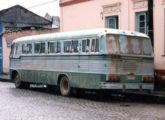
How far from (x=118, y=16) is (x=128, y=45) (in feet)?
21.4

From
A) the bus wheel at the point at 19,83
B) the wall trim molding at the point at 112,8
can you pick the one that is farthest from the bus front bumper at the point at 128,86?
the bus wheel at the point at 19,83

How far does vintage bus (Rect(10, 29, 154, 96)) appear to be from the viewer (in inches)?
582

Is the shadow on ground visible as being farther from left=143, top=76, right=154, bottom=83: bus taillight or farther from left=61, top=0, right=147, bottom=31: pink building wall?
left=61, top=0, right=147, bottom=31: pink building wall

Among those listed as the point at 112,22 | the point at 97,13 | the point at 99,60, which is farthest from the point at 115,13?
the point at 99,60

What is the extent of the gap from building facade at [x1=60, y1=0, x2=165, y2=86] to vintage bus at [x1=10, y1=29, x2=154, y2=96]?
2.98 meters

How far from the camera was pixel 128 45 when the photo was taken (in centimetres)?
1534

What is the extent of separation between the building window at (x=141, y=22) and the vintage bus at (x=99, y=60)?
416 centimetres

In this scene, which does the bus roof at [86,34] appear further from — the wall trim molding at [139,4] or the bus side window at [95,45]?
the wall trim molding at [139,4]

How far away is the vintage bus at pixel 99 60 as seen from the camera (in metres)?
14.8

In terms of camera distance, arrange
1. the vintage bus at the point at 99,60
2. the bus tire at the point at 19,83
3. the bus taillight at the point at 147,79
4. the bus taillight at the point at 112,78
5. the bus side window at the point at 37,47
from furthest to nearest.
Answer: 1. the bus tire at the point at 19,83
2. the bus side window at the point at 37,47
3. the bus taillight at the point at 147,79
4. the vintage bus at the point at 99,60
5. the bus taillight at the point at 112,78

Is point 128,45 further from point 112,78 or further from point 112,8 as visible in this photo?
point 112,8

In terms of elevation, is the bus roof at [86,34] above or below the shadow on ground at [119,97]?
above

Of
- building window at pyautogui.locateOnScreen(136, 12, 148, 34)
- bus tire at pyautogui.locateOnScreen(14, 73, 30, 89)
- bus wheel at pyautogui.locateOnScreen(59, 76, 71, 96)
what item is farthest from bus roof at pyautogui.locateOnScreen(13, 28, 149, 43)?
building window at pyautogui.locateOnScreen(136, 12, 148, 34)

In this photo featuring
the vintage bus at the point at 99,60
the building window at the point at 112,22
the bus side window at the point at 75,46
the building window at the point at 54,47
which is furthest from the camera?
the building window at the point at 112,22
